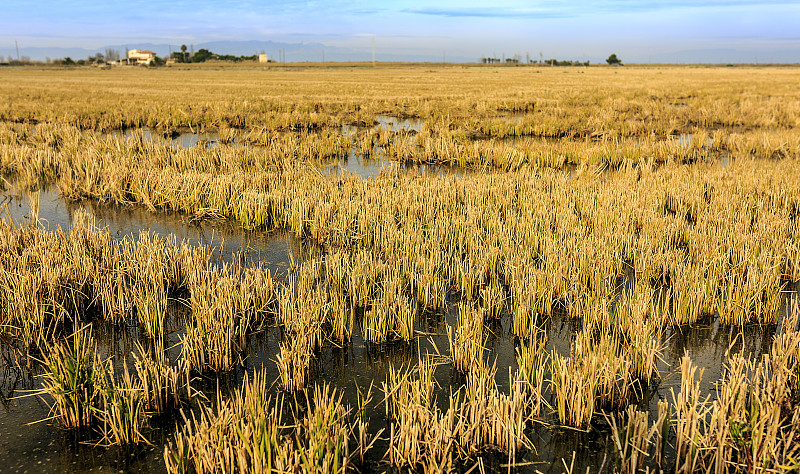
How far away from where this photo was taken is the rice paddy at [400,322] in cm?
267

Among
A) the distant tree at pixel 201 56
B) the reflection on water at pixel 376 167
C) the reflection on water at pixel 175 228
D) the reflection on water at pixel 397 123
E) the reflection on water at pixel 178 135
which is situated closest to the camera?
the reflection on water at pixel 175 228

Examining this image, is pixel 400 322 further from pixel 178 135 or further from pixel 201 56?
pixel 201 56

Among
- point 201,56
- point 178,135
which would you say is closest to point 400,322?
point 178,135

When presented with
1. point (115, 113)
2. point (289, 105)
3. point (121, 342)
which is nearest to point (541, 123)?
point (289, 105)

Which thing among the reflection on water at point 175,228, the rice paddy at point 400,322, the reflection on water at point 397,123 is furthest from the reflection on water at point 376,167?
the reflection on water at point 397,123

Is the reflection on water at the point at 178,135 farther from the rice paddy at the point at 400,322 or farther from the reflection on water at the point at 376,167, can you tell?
the rice paddy at the point at 400,322

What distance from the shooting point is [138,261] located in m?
4.82

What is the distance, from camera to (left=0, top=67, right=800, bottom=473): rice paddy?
2666mm

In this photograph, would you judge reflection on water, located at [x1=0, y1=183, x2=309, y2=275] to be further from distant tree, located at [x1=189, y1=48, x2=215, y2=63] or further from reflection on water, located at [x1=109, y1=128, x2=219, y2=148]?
distant tree, located at [x1=189, y1=48, x2=215, y2=63]

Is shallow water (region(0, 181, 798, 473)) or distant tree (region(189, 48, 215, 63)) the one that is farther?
distant tree (region(189, 48, 215, 63))

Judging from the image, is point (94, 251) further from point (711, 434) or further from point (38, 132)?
point (38, 132)

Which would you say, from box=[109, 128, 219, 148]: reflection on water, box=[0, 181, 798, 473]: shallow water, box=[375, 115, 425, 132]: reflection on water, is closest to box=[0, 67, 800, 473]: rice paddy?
box=[0, 181, 798, 473]: shallow water

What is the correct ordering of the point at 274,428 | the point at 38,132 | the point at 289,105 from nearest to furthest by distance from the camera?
the point at 274,428, the point at 38,132, the point at 289,105

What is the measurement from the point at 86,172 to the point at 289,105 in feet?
41.5
